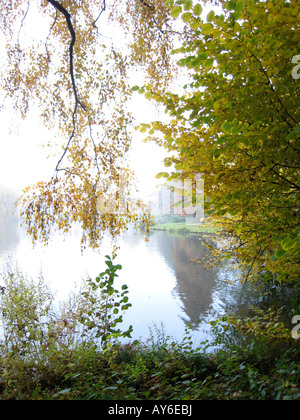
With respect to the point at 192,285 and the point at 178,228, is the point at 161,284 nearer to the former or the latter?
the point at 192,285

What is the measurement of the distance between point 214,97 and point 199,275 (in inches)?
367

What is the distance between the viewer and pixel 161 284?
9703 mm

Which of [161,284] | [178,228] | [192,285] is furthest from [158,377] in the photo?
[178,228]

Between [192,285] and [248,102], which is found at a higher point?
[248,102]

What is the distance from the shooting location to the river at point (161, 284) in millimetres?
6496

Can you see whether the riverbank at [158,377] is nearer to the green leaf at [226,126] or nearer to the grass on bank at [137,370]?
the grass on bank at [137,370]

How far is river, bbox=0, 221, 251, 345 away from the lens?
6496 mm

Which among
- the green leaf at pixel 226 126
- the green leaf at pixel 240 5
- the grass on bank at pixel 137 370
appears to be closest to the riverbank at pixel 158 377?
the grass on bank at pixel 137 370

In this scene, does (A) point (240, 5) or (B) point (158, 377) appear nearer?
(A) point (240, 5)

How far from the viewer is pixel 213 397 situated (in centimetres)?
212

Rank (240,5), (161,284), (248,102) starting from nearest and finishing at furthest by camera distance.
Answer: (240,5), (248,102), (161,284)

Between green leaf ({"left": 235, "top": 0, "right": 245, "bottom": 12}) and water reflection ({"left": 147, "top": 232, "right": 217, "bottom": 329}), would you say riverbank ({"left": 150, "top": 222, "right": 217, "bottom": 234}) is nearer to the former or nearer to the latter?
water reflection ({"left": 147, "top": 232, "right": 217, "bottom": 329})
